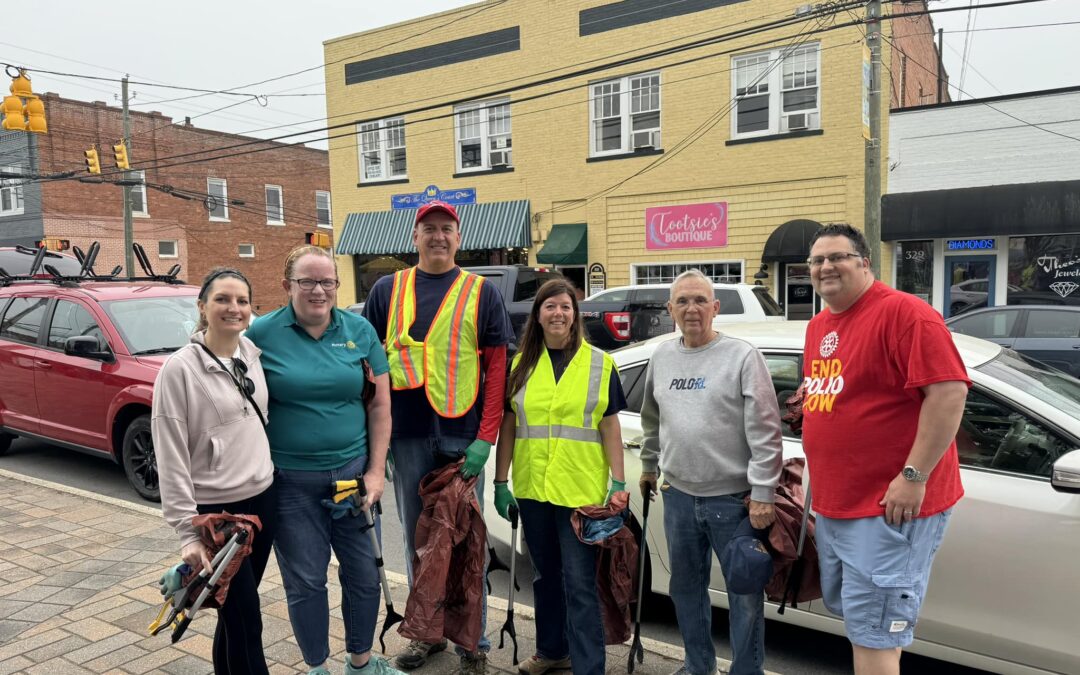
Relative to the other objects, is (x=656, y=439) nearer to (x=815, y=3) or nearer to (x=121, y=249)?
(x=815, y=3)

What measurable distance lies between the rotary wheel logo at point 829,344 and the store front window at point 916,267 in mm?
13919

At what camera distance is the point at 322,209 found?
126ft

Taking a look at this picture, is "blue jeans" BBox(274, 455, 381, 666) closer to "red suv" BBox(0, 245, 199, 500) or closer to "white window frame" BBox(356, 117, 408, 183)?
"red suv" BBox(0, 245, 199, 500)

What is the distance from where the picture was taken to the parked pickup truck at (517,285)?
422 inches

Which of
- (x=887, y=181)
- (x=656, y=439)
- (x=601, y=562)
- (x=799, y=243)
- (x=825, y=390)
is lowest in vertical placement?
(x=601, y=562)

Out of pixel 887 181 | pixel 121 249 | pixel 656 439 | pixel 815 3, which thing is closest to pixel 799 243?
pixel 887 181

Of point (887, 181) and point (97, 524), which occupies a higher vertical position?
point (887, 181)

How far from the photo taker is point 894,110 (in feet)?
50.1

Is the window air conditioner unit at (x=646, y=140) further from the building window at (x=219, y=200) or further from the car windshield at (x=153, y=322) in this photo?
the building window at (x=219, y=200)

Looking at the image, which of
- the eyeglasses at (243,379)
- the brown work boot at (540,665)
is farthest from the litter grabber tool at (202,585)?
the brown work boot at (540,665)

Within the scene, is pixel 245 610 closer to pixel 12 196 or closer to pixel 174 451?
pixel 174 451

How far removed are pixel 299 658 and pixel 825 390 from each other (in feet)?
8.69

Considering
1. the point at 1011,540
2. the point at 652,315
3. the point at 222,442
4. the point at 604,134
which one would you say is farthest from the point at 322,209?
the point at 1011,540

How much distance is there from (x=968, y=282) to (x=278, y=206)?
30141 mm
